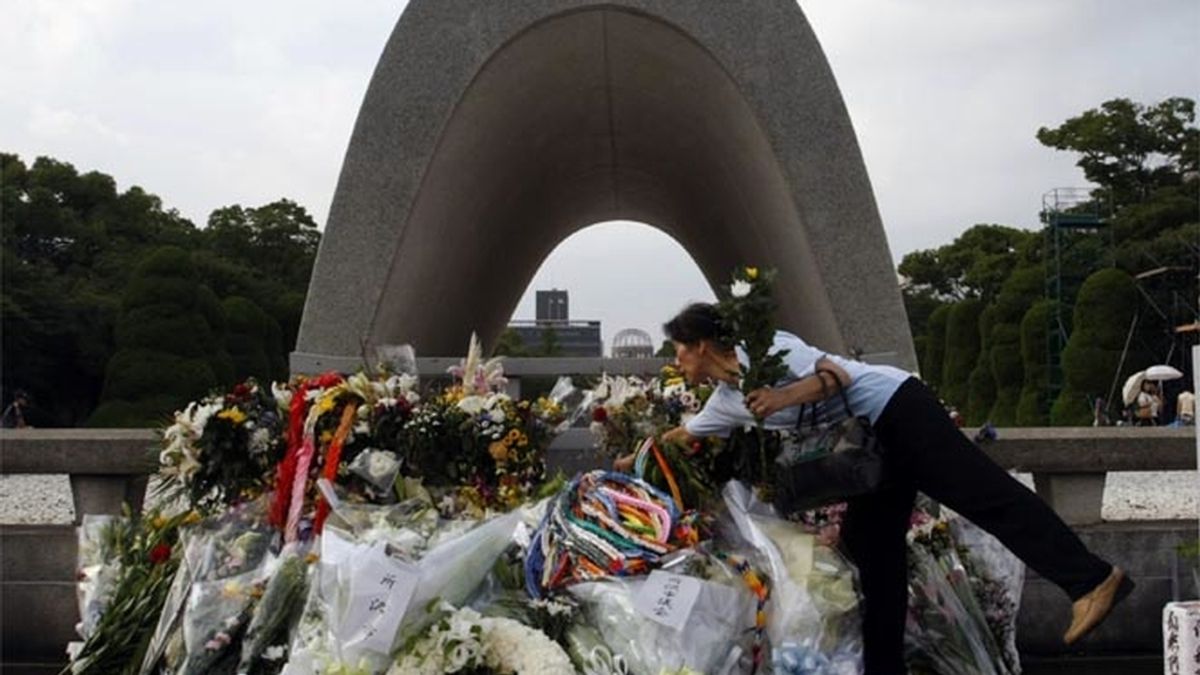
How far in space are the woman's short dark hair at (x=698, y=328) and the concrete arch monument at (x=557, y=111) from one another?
3.88 m

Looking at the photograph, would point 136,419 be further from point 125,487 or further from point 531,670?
point 531,670

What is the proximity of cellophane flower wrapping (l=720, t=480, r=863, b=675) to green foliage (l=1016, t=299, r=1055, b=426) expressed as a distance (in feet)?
88.1

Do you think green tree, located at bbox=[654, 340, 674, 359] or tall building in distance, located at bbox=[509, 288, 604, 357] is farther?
tall building in distance, located at bbox=[509, 288, 604, 357]

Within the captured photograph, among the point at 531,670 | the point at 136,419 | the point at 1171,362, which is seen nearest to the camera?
the point at 531,670

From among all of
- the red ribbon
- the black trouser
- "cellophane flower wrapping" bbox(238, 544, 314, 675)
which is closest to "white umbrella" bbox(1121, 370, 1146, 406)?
the black trouser

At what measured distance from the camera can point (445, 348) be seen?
467 inches

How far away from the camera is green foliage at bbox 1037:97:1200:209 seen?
107 feet

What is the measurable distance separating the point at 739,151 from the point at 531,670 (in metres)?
6.78

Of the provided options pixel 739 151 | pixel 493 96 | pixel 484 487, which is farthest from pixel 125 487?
pixel 739 151

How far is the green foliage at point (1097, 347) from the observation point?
26078 mm

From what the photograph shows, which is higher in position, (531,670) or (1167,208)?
(1167,208)

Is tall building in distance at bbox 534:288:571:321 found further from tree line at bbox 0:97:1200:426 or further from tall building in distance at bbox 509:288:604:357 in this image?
tree line at bbox 0:97:1200:426

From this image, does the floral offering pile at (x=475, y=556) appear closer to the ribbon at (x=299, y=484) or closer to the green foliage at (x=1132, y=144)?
the ribbon at (x=299, y=484)

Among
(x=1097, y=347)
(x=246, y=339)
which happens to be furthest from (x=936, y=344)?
(x=246, y=339)
